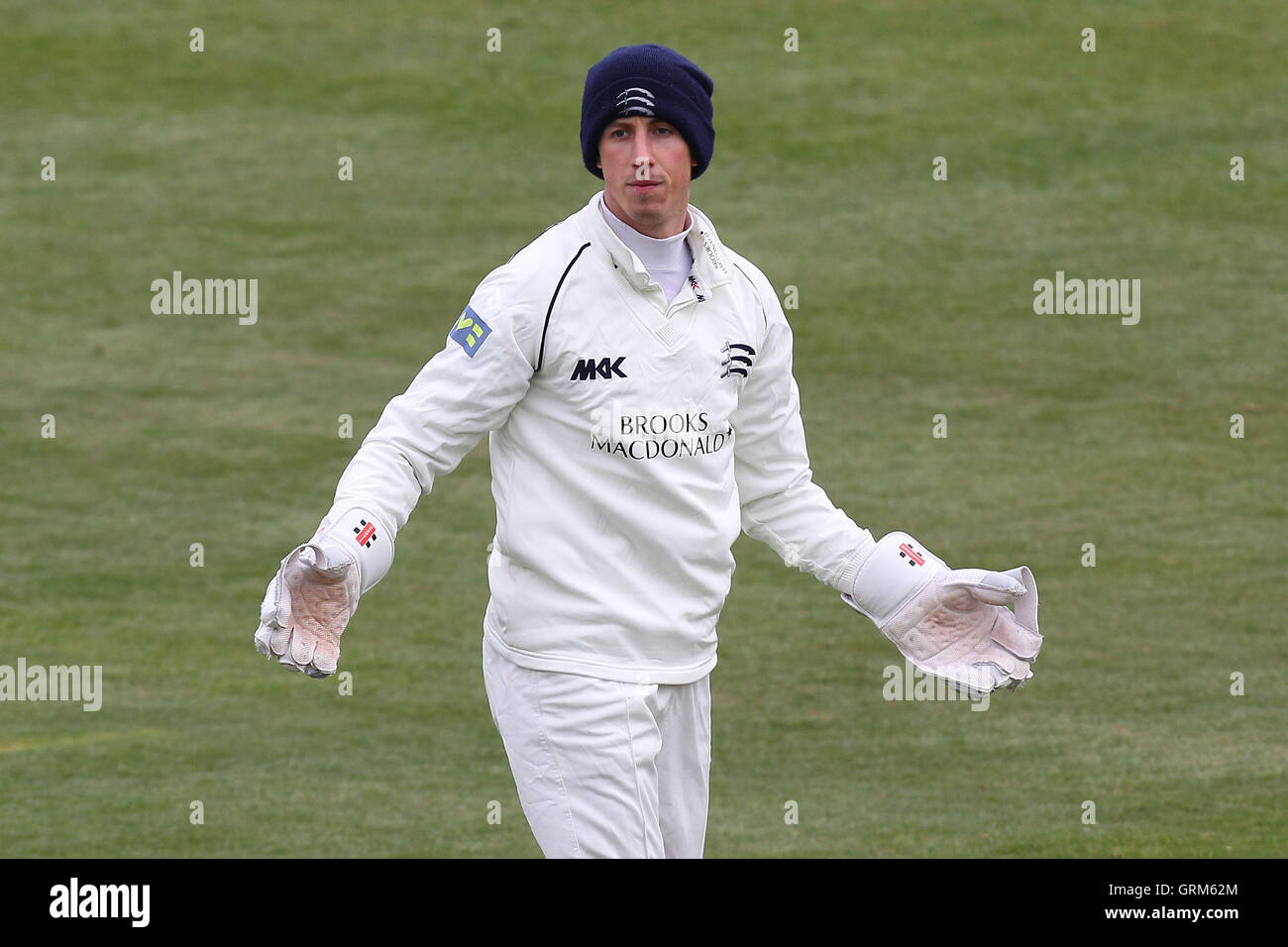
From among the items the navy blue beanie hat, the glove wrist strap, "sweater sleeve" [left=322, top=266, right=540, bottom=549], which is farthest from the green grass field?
the navy blue beanie hat

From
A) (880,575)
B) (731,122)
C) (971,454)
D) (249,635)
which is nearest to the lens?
(880,575)

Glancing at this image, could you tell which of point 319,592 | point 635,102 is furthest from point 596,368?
point 319,592

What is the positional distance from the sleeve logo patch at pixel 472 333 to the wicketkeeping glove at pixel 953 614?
112cm

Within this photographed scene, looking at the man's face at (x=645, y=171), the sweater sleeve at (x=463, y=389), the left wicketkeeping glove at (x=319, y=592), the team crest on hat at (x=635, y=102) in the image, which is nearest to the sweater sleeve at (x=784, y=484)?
the man's face at (x=645, y=171)

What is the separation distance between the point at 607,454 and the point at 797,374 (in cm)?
1152

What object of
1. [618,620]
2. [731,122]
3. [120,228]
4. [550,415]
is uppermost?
[731,122]

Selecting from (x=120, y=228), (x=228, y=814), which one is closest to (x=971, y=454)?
(x=228, y=814)

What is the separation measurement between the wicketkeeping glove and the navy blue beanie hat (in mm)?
1087

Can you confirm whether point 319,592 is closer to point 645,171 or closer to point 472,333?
point 472,333

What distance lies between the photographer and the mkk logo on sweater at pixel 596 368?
4535 mm

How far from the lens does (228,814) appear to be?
8.70 metres

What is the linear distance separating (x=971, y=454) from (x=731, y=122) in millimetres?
7739
